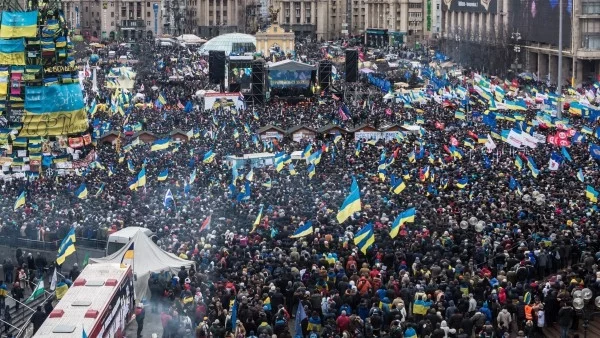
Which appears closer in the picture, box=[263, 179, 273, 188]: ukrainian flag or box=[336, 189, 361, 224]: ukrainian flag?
box=[336, 189, 361, 224]: ukrainian flag

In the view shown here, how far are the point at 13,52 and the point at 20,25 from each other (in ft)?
3.68

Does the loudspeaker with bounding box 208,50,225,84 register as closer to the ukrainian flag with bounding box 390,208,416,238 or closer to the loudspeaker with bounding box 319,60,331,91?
the loudspeaker with bounding box 319,60,331,91

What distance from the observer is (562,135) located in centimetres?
4328

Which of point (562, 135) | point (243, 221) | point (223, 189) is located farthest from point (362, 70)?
point (243, 221)

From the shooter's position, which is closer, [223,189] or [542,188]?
[542,188]

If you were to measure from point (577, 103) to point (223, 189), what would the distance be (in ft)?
67.6

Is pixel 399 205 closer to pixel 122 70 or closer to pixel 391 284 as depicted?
pixel 391 284

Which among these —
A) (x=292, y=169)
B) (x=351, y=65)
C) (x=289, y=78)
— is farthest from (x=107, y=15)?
(x=292, y=169)

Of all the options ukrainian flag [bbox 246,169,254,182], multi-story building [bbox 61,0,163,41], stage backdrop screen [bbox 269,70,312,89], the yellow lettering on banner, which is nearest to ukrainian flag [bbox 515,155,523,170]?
ukrainian flag [bbox 246,169,254,182]

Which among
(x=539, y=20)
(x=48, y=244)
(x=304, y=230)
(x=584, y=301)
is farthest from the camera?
(x=539, y=20)

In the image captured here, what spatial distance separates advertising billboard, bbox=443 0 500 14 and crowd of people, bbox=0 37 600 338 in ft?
173

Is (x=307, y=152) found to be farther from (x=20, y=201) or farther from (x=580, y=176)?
(x=20, y=201)

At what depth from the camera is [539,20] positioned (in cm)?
8962

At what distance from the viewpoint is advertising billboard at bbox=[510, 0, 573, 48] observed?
84375 mm
